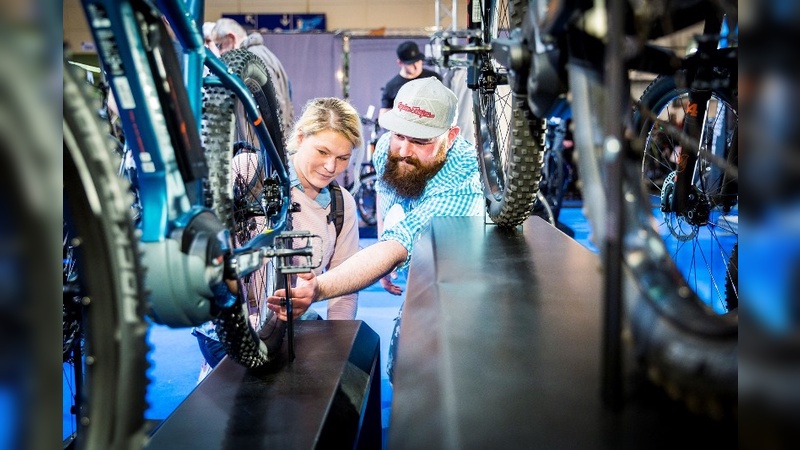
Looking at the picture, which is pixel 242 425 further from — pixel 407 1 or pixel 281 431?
pixel 407 1

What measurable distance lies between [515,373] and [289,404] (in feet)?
1.43

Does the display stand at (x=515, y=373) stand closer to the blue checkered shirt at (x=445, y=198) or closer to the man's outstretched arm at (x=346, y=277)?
the man's outstretched arm at (x=346, y=277)

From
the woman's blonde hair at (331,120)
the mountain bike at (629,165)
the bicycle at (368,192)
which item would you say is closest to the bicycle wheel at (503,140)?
the mountain bike at (629,165)

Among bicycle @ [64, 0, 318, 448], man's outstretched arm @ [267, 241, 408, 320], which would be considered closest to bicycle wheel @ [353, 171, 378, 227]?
man's outstretched arm @ [267, 241, 408, 320]

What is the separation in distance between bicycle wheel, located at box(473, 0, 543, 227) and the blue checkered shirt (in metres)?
0.13

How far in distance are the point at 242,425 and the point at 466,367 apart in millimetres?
379

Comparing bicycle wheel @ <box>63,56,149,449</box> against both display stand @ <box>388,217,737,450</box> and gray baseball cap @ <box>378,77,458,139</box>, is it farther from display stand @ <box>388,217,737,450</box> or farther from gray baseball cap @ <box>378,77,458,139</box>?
gray baseball cap @ <box>378,77,458,139</box>

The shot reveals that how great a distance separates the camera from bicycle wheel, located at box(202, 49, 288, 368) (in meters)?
0.91

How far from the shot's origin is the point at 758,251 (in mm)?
303

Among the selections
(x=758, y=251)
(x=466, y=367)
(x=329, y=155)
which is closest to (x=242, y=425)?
(x=466, y=367)

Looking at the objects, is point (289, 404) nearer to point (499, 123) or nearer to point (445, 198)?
point (445, 198)

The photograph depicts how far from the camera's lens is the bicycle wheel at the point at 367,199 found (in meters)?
4.80

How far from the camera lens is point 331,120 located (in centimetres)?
174

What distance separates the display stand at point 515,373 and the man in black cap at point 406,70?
281 cm
